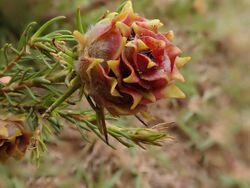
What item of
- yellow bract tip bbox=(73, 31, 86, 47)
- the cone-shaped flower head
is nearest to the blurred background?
the cone-shaped flower head

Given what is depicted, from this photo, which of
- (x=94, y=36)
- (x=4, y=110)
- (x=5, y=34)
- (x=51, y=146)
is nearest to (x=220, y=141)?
(x=51, y=146)

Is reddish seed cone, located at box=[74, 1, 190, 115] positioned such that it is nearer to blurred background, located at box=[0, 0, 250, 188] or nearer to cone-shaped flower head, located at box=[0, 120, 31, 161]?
cone-shaped flower head, located at box=[0, 120, 31, 161]

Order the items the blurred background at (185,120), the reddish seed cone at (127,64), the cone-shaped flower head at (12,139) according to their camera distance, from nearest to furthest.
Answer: the reddish seed cone at (127,64) → the cone-shaped flower head at (12,139) → the blurred background at (185,120)

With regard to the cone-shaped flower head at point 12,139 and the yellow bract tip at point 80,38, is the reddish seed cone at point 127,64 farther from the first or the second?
the cone-shaped flower head at point 12,139

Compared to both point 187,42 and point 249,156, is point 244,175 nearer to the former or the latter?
point 249,156

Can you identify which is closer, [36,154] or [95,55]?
[95,55]

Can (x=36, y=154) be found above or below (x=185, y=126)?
above

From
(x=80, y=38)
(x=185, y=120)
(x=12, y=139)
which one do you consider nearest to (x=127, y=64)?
(x=80, y=38)

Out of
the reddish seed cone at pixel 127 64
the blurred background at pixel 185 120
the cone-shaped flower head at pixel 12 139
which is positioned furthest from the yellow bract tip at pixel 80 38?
the blurred background at pixel 185 120
